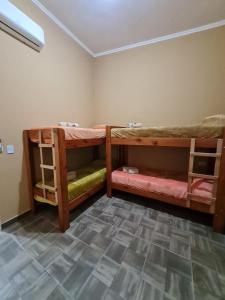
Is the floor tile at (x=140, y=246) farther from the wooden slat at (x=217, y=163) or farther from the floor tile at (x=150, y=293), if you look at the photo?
the wooden slat at (x=217, y=163)

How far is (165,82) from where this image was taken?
259 cm

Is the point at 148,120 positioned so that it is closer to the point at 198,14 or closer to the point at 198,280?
the point at 198,14

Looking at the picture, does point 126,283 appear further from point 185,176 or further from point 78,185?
point 185,176

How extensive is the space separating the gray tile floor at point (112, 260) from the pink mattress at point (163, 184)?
1.27 ft

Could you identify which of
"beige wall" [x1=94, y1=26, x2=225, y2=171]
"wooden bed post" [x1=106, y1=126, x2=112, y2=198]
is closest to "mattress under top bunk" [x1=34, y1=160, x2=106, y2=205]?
"wooden bed post" [x1=106, y1=126, x2=112, y2=198]

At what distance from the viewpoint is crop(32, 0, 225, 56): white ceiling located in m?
1.88

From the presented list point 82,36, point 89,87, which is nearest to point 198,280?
point 89,87

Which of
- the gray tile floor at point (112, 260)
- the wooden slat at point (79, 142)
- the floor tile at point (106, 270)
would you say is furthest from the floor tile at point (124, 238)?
the wooden slat at point (79, 142)

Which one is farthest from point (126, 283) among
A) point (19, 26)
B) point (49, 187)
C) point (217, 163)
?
point (19, 26)

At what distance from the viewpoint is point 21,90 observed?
5.82 ft

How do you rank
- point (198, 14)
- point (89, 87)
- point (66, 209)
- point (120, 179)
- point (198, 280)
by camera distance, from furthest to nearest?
point (89, 87)
point (120, 179)
point (198, 14)
point (66, 209)
point (198, 280)

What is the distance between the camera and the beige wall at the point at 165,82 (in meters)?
2.26

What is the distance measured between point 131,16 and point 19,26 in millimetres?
1617

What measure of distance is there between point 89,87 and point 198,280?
11.4 feet
